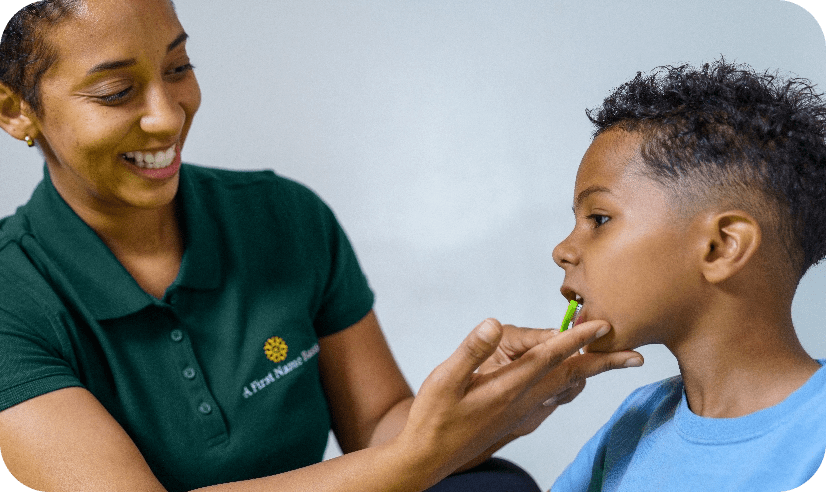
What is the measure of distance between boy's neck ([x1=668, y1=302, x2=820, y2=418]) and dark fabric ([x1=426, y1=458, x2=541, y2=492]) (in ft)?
1.05

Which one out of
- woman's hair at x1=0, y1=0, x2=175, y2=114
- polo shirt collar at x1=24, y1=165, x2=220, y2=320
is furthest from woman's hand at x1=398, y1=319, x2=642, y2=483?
woman's hair at x1=0, y1=0, x2=175, y2=114

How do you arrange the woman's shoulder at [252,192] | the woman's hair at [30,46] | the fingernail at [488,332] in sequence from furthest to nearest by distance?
the woman's shoulder at [252,192], the woman's hair at [30,46], the fingernail at [488,332]

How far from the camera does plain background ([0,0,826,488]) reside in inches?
42.1

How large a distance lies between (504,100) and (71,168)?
1.83 feet

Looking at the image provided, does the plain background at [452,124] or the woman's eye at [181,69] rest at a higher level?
the woman's eye at [181,69]

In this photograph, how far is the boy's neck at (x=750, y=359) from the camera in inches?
34.2

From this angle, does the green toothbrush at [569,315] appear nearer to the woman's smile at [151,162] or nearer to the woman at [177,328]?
the woman at [177,328]

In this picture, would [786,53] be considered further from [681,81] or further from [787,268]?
[787,268]

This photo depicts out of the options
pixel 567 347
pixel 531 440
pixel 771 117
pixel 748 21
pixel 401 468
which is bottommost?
pixel 531 440

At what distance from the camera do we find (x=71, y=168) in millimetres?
989

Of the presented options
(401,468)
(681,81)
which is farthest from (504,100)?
(401,468)

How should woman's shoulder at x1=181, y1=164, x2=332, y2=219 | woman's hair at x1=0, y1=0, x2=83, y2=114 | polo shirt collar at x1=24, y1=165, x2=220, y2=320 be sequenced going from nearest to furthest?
1. woman's hair at x1=0, y1=0, x2=83, y2=114
2. polo shirt collar at x1=24, y1=165, x2=220, y2=320
3. woman's shoulder at x1=181, y1=164, x2=332, y2=219

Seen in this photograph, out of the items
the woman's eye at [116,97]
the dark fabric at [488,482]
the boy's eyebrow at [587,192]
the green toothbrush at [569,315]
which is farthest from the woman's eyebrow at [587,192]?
the woman's eye at [116,97]

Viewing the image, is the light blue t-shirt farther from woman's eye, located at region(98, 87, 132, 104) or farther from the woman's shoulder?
woman's eye, located at region(98, 87, 132, 104)
